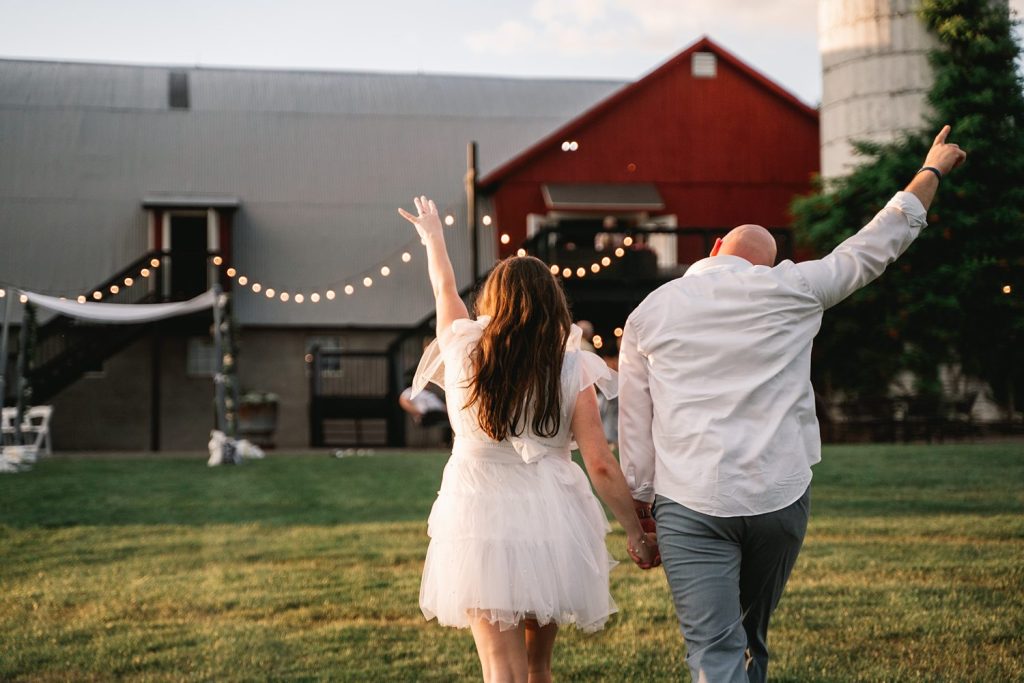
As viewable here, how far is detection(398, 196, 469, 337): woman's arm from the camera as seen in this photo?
12.1 feet

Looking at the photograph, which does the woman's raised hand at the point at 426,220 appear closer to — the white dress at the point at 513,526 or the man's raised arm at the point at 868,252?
the white dress at the point at 513,526

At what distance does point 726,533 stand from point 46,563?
240 inches

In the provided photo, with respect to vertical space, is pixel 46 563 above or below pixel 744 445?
below

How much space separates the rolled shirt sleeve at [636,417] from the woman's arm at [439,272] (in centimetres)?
53

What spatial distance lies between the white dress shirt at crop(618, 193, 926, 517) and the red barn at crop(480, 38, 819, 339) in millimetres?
22849

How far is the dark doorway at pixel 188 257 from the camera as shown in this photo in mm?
24375

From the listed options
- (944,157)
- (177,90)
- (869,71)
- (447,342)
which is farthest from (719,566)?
(177,90)

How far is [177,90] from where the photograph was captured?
28.7 m

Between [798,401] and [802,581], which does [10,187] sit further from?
[798,401]

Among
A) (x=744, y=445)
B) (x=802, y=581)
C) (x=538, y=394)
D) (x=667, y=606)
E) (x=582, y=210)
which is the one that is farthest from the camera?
(x=582, y=210)

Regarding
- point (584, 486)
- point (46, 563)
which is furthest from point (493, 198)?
point (584, 486)

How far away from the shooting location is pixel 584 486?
364 cm

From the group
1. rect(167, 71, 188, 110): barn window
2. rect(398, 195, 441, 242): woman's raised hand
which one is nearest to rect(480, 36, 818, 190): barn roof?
rect(167, 71, 188, 110): barn window

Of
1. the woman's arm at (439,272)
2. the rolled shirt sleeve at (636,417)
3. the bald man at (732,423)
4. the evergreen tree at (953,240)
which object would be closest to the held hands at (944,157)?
the bald man at (732,423)
